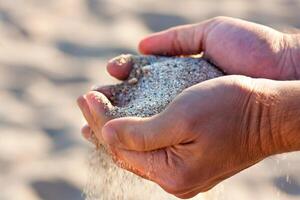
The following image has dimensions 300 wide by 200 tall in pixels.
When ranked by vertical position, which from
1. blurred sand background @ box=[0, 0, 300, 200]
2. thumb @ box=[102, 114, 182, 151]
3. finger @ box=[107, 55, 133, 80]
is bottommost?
blurred sand background @ box=[0, 0, 300, 200]

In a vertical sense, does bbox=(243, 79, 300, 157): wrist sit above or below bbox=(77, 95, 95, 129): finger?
below

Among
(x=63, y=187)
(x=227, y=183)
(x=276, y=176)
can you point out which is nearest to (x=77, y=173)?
(x=63, y=187)

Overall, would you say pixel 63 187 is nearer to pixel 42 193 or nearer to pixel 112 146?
pixel 42 193

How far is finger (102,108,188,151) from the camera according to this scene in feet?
4.87

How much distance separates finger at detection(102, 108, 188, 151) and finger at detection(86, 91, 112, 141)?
0.09 m

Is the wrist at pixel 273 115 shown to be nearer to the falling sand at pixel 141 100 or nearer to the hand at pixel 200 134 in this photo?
the hand at pixel 200 134

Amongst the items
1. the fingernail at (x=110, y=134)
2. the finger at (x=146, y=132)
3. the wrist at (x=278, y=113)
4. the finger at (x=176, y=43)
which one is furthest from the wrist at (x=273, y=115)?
the finger at (x=176, y=43)

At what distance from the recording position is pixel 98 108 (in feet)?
5.32

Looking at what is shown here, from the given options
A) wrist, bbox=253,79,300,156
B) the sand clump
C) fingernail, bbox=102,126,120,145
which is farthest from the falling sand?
wrist, bbox=253,79,300,156

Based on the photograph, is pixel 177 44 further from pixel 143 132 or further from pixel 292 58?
pixel 143 132

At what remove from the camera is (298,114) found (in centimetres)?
152

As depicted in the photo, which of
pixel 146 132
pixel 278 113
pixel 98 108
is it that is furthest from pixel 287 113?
pixel 98 108

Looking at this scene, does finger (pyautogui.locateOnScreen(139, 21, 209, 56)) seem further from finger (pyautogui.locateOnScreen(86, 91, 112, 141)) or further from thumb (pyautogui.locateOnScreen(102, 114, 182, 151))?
thumb (pyautogui.locateOnScreen(102, 114, 182, 151))

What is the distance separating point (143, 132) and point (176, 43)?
0.51 metres
